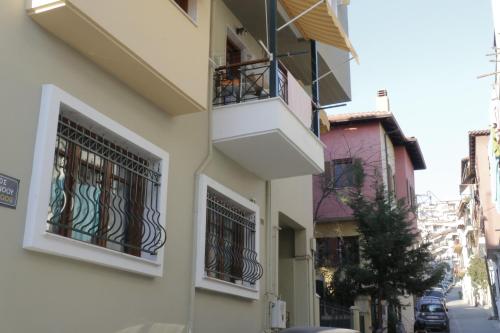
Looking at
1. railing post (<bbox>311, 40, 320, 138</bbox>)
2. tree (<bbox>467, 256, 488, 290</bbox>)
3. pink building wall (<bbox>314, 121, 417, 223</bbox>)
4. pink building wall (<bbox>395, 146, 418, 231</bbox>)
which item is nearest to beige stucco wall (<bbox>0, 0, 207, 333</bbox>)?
railing post (<bbox>311, 40, 320, 138</bbox>)

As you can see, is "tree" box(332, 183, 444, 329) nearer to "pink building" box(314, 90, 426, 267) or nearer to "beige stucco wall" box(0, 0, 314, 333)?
"pink building" box(314, 90, 426, 267)

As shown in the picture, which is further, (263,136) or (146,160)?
(263,136)

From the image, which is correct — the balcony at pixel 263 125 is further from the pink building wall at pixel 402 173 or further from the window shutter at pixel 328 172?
the pink building wall at pixel 402 173

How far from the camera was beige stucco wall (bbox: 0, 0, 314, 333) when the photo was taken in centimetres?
504

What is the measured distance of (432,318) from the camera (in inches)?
1116

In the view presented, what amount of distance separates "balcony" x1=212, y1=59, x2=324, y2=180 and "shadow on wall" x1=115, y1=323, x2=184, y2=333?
9.75 ft

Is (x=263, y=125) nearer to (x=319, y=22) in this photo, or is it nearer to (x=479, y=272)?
(x=319, y=22)

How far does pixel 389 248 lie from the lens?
17422 mm

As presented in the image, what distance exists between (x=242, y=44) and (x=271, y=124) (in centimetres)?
320

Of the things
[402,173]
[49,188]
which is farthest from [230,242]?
[402,173]

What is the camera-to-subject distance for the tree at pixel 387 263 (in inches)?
689

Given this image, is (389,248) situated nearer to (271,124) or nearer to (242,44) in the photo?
(242,44)

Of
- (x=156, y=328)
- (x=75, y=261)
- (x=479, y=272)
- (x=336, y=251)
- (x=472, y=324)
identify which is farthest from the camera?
(x=479, y=272)

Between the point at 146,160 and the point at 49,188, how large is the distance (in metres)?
2.09
